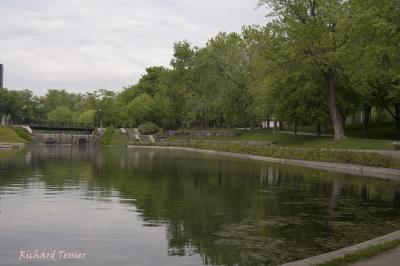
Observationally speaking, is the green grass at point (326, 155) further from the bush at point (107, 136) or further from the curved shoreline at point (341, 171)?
the bush at point (107, 136)

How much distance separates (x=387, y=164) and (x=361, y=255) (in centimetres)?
2154

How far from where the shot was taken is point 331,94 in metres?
48.9

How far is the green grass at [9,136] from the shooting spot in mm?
79450

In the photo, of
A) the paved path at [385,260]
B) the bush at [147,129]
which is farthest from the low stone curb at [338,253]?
the bush at [147,129]

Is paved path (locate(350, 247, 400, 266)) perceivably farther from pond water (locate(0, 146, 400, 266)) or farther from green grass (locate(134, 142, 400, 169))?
green grass (locate(134, 142, 400, 169))

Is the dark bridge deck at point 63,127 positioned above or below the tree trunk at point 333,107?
below

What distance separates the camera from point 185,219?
13.2 meters

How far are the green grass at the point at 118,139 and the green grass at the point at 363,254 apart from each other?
241 ft

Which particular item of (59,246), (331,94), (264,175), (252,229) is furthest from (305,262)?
(331,94)

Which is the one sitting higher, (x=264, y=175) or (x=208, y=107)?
(x=208, y=107)

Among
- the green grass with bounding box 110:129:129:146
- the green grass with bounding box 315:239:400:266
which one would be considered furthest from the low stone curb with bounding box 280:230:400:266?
the green grass with bounding box 110:129:129:146

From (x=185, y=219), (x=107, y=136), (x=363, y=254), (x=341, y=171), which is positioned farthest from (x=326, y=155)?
(x=107, y=136)

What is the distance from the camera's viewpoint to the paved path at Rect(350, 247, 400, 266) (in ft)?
26.6

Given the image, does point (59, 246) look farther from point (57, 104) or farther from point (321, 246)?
point (57, 104)
